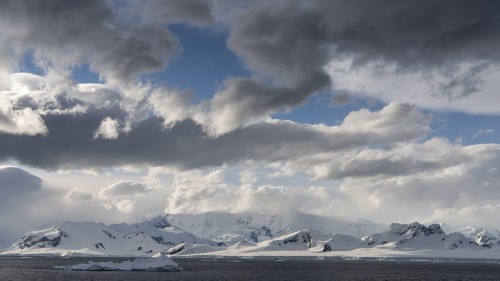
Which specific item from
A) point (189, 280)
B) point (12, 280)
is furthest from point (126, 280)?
point (12, 280)

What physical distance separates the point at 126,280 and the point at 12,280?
→ 42991 mm

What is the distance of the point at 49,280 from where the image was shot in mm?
194500

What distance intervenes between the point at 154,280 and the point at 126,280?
10748 mm

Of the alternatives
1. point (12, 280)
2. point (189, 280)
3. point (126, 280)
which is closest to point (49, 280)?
point (12, 280)

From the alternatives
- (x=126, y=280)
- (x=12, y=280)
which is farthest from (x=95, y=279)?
(x=12, y=280)

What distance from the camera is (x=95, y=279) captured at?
650 ft

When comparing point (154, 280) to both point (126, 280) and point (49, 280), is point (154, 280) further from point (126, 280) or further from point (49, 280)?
point (49, 280)

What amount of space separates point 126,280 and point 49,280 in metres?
28.5

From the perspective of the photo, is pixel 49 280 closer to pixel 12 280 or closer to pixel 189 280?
pixel 12 280

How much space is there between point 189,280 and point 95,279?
3599 cm

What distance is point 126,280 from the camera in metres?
198

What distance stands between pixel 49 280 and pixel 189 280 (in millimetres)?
52555

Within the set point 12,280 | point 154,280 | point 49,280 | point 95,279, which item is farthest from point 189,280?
point 12,280

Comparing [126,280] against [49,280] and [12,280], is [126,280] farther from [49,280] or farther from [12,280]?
[12,280]
